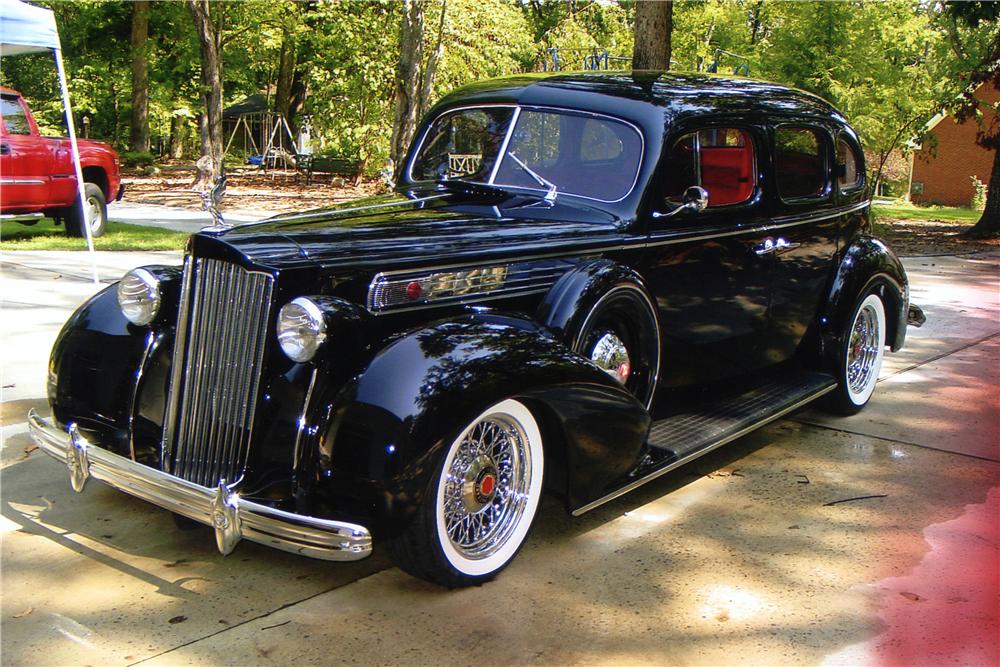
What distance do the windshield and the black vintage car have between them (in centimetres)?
1

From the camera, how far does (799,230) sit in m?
5.41

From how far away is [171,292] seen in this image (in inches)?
153

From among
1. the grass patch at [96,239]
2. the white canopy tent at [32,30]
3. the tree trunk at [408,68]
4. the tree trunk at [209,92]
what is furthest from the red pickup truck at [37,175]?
the tree trunk at [209,92]

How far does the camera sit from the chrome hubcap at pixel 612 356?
420 cm

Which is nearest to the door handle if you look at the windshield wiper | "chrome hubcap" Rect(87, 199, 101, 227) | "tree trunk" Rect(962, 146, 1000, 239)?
the windshield wiper

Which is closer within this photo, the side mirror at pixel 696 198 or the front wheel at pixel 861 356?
the side mirror at pixel 696 198

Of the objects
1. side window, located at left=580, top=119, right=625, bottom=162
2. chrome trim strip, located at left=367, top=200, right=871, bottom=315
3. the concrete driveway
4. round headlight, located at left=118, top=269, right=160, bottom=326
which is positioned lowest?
the concrete driveway

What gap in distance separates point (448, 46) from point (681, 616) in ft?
58.8

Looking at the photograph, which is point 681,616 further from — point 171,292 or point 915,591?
point 171,292

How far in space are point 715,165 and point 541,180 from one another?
1097 millimetres

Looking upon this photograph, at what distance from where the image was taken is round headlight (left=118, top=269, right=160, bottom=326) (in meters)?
3.82

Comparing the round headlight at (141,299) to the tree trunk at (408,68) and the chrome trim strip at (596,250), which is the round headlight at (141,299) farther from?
the tree trunk at (408,68)

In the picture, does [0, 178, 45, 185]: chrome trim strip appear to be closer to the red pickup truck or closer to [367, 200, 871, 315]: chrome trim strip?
the red pickup truck

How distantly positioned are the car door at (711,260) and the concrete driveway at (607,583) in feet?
2.03
